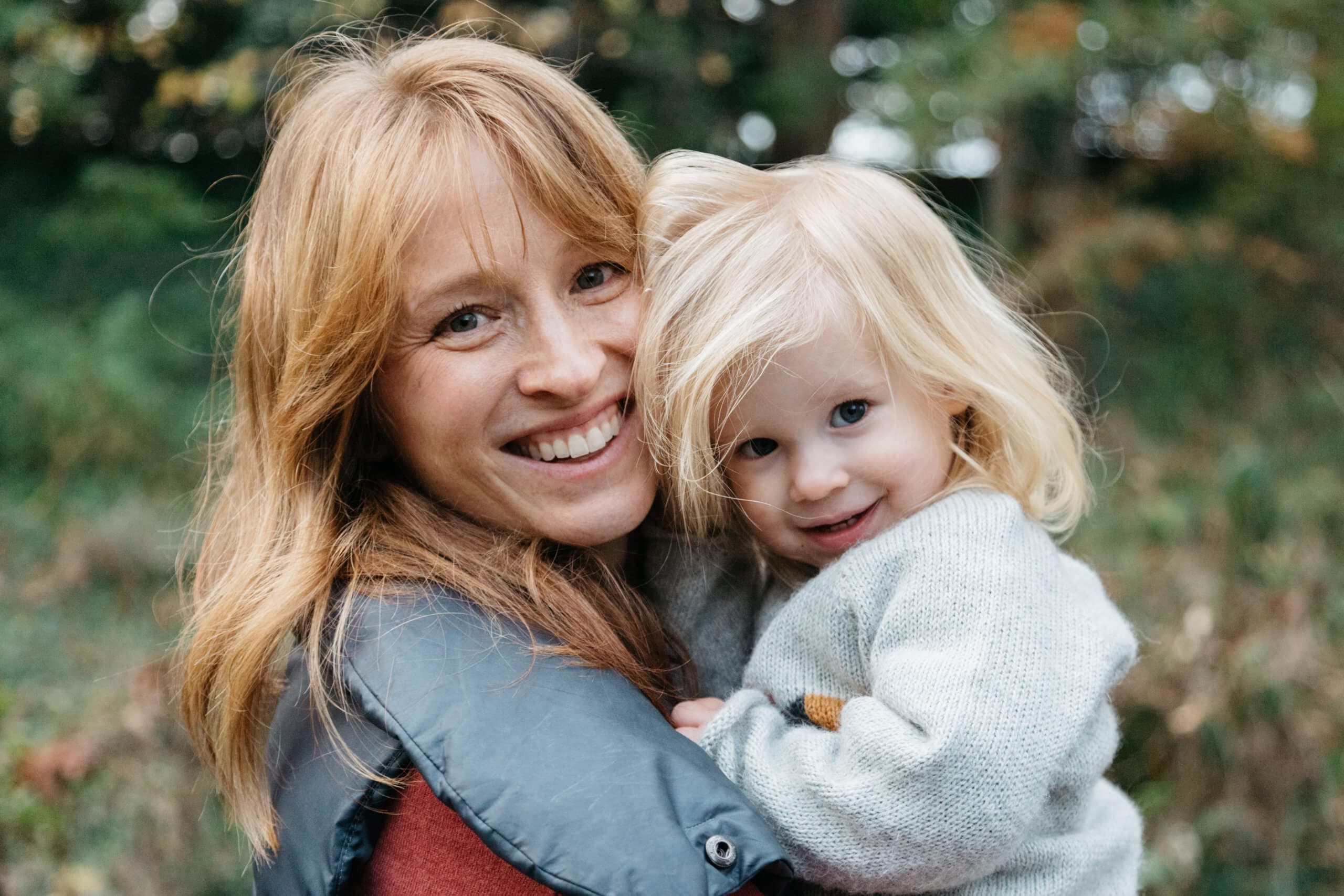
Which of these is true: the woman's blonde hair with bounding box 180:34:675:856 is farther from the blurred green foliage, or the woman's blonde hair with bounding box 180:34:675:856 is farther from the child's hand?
the blurred green foliage

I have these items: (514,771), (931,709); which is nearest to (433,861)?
(514,771)

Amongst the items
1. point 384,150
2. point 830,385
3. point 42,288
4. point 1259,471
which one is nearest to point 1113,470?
point 1259,471

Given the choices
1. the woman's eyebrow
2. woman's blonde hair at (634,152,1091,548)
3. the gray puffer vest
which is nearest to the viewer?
the gray puffer vest

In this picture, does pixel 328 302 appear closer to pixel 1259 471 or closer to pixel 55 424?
pixel 1259 471

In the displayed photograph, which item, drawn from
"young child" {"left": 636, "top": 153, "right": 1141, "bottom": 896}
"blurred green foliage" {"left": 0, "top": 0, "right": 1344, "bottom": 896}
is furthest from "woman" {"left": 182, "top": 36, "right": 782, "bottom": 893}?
"blurred green foliage" {"left": 0, "top": 0, "right": 1344, "bottom": 896}

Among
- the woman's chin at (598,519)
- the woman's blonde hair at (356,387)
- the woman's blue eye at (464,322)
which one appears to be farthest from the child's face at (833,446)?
the woman's blue eye at (464,322)

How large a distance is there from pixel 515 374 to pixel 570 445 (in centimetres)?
15

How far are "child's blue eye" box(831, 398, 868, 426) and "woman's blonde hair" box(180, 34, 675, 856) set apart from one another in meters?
0.43

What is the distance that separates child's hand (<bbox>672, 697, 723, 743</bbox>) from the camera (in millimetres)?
1759

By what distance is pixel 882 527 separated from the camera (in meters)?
1.90

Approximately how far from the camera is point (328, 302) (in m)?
1.70

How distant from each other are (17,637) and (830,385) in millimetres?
4464

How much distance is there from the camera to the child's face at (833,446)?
71.6 inches

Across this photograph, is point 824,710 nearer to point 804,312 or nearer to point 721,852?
point 721,852
